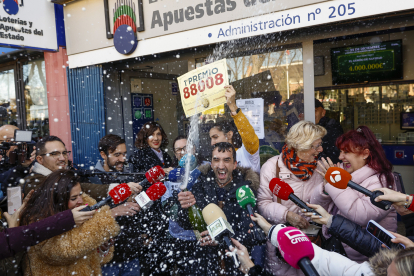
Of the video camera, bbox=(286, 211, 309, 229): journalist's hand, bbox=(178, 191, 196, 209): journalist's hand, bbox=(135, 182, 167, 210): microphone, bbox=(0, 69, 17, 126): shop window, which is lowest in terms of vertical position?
bbox=(286, 211, 309, 229): journalist's hand

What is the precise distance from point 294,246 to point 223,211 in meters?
1.18

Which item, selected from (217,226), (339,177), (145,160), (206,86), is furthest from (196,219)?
(145,160)

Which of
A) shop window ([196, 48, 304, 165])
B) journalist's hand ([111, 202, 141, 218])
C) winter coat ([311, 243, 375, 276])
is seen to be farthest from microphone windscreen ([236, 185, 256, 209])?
shop window ([196, 48, 304, 165])

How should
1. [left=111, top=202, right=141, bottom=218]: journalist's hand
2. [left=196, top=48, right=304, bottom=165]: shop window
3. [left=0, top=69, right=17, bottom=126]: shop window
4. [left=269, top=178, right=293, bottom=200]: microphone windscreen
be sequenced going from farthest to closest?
[left=0, top=69, right=17, bottom=126]: shop window, [left=196, top=48, right=304, bottom=165]: shop window, [left=111, top=202, right=141, bottom=218]: journalist's hand, [left=269, top=178, right=293, bottom=200]: microphone windscreen

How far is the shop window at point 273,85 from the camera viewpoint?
4547mm

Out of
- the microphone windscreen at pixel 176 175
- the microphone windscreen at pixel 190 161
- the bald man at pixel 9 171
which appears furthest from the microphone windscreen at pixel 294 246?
the bald man at pixel 9 171

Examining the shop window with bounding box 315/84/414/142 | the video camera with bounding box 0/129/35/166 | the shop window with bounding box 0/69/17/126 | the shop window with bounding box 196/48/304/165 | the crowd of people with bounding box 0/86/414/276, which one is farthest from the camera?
the shop window with bounding box 0/69/17/126

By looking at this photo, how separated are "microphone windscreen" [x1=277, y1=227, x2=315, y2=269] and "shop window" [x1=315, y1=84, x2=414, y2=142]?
5.97m

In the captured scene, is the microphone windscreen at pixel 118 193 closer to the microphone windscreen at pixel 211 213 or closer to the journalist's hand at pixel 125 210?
the journalist's hand at pixel 125 210

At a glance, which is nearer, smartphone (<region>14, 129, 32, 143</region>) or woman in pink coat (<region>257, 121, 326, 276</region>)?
woman in pink coat (<region>257, 121, 326, 276</region>)

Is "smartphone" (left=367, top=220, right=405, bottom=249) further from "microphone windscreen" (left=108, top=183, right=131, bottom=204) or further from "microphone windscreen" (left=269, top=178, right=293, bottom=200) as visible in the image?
"microphone windscreen" (left=108, top=183, right=131, bottom=204)

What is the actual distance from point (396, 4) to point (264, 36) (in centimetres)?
175

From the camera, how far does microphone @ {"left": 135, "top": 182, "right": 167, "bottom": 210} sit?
2518 millimetres

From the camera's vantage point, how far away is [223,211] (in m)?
2.69
